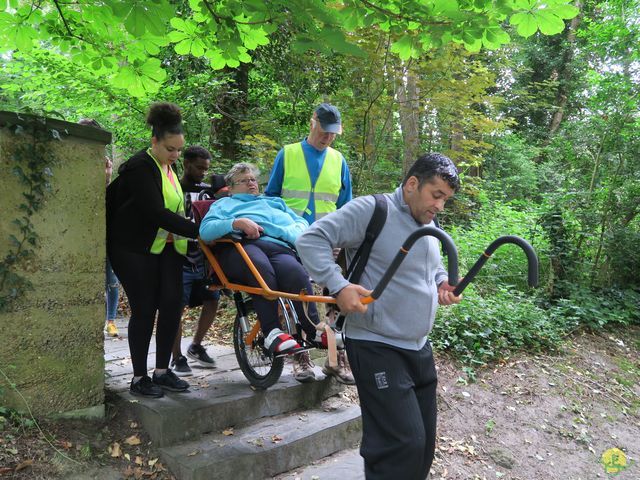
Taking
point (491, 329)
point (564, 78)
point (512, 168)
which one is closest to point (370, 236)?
point (491, 329)

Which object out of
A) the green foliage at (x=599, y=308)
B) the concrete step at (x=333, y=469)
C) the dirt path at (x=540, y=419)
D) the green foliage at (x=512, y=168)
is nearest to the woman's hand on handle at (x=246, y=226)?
the concrete step at (x=333, y=469)

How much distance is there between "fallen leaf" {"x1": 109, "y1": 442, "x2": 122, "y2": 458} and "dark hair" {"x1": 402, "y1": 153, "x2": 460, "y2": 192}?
2409 mm

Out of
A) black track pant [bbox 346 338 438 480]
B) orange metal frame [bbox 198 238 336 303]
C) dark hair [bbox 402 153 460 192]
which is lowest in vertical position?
black track pant [bbox 346 338 438 480]

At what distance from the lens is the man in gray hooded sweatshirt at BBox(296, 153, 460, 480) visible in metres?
2.24

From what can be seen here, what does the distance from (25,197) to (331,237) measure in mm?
1851

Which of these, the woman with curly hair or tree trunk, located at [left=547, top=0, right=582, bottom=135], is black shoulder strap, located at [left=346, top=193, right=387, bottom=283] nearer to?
the woman with curly hair

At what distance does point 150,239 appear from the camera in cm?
336

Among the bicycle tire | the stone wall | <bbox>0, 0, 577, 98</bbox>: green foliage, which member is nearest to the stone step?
the bicycle tire

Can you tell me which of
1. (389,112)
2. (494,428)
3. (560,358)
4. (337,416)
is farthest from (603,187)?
(337,416)

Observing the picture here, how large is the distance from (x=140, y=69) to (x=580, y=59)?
1668cm

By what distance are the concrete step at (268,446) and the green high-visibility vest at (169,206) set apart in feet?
4.19

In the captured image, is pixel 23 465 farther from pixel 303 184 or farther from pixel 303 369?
pixel 303 184

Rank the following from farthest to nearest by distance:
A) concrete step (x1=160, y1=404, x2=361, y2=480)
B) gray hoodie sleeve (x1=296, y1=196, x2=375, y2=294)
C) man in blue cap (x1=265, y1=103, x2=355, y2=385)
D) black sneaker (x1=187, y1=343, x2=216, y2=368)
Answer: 1. black sneaker (x1=187, y1=343, x2=216, y2=368)
2. man in blue cap (x1=265, y1=103, x2=355, y2=385)
3. concrete step (x1=160, y1=404, x2=361, y2=480)
4. gray hoodie sleeve (x1=296, y1=196, x2=375, y2=294)

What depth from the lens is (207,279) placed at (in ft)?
12.5
